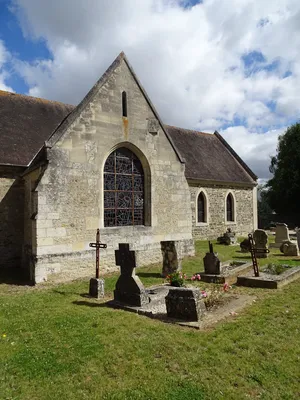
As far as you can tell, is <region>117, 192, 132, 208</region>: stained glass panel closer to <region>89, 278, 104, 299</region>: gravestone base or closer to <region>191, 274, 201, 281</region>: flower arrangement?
<region>191, 274, 201, 281</region>: flower arrangement

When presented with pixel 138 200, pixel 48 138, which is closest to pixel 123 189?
pixel 138 200

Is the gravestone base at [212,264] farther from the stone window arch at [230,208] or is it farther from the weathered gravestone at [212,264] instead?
the stone window arch at [230,208]

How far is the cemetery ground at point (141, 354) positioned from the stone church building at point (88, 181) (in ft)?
11.1

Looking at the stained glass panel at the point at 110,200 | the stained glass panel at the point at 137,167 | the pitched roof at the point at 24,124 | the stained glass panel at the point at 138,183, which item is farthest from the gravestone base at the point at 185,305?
the pitched roof at the point at 24,124

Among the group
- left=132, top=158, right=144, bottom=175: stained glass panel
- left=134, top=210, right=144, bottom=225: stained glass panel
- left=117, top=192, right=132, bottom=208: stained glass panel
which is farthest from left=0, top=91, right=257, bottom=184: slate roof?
left=134, top=210, right=144, bottom=225: stained glass panel

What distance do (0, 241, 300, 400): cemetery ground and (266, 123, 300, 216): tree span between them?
1185 inches

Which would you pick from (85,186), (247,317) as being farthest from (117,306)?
(85,186)

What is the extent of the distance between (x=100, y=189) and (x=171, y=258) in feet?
11.9

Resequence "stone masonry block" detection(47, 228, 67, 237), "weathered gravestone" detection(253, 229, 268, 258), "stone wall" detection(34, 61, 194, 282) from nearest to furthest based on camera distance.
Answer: "stone masonry block" detection(47, 228, 67, 237), "stone wall" detection(34, 61, 194, 282), "weathered gravestone" detection(253, 229, 268, 258)

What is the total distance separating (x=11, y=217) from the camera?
12.4 meters

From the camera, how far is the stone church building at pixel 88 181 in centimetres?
1020

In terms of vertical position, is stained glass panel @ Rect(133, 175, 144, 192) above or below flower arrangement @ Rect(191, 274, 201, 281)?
above

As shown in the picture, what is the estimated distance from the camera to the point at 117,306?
7.37 metres

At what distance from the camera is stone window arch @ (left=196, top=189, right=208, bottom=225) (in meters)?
20.0
